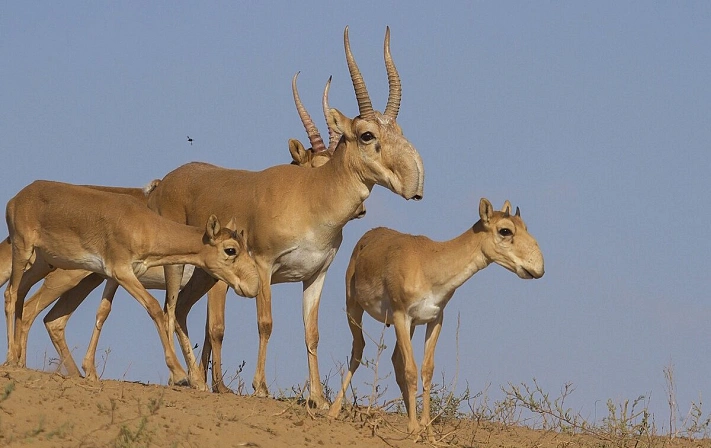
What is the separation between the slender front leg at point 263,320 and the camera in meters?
15.0

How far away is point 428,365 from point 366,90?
127 inches

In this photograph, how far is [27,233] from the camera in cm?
1533

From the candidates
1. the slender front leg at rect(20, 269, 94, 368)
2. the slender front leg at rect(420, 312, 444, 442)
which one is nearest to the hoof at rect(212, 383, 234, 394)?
the slender front leg at rect(420, 312, 444, 442)

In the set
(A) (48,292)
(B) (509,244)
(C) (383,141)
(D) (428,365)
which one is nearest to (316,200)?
(C) (383,141)

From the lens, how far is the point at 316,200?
15.0 m

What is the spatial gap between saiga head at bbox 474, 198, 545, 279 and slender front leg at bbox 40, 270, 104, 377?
6047 millimetres

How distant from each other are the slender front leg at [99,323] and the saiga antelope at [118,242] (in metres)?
1.24

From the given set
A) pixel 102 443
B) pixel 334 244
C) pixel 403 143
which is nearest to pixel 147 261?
pixel 334 244

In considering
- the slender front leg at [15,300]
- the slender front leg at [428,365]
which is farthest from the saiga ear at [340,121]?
the slender front leg at [15,300]

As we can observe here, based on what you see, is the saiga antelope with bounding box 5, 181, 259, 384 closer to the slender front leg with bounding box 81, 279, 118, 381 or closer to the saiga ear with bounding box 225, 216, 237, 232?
the saiga ear with bounding box 225, 216, 237, 232

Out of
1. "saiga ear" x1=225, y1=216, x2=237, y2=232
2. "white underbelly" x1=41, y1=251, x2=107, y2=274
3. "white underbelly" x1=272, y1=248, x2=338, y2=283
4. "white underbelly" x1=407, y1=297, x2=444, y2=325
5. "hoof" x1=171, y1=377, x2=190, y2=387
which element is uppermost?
"saiga ear" x1=225, y1=216, x2=237, y2=232

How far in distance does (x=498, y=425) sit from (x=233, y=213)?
4.15 metres

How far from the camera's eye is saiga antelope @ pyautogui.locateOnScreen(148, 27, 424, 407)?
573 inches

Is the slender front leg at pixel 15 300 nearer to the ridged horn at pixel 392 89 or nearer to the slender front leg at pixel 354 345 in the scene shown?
the slender front leg at pixel 354 345
